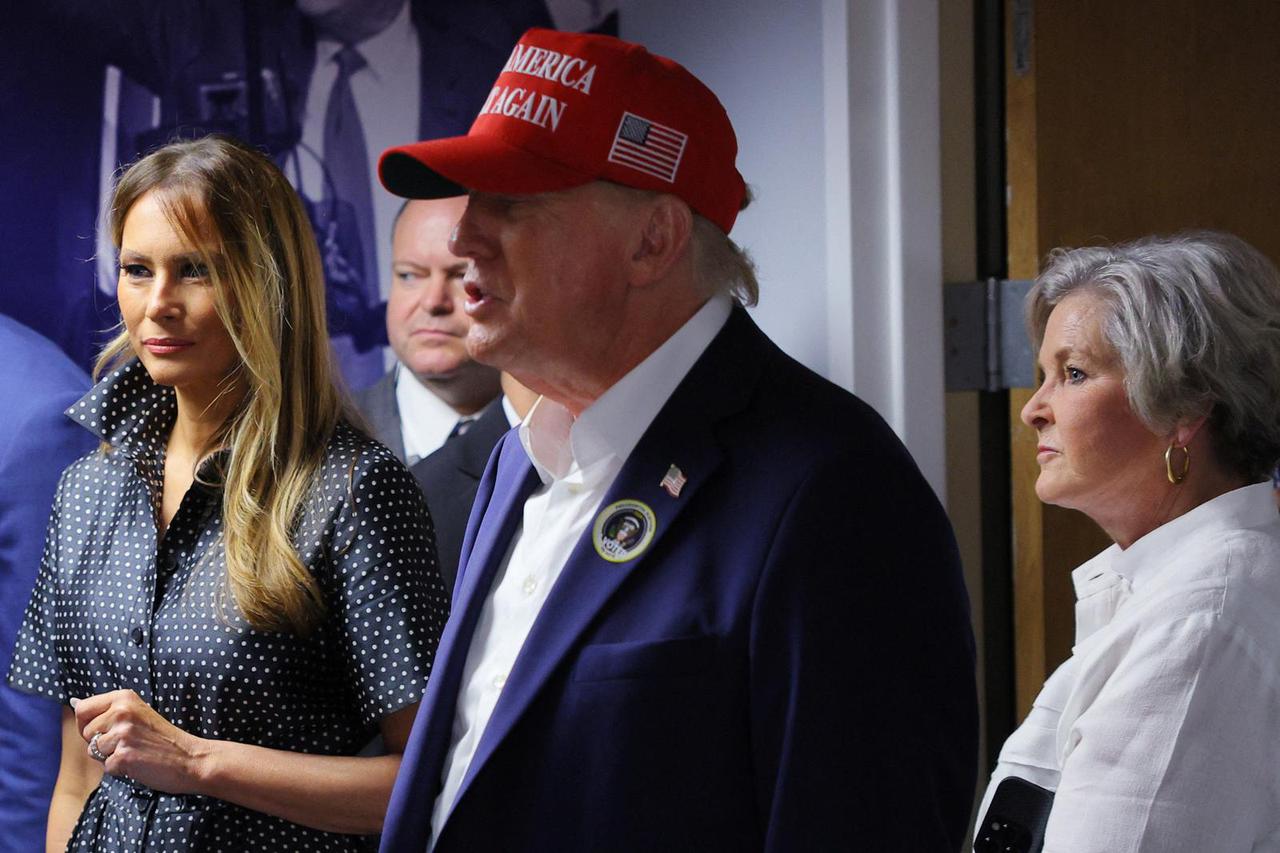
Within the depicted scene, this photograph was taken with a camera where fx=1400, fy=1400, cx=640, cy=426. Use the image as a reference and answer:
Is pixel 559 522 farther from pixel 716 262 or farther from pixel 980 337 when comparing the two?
pixel 980 337

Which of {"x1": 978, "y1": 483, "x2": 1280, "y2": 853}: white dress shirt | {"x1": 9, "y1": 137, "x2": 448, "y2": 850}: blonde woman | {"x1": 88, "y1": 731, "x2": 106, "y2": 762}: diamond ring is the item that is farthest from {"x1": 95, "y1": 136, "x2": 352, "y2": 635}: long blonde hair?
{"x1": 978, "y1": 483, "x2": 1280, "y2": 853}: white dress shirt

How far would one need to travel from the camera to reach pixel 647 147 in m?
1.21

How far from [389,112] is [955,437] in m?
1.08

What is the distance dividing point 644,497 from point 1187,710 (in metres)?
0.55

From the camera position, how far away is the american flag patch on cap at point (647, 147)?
1206mm

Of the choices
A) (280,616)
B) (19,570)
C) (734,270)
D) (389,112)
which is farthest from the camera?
(389,112)

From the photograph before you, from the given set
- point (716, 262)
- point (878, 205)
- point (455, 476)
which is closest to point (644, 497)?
point (716, 262)

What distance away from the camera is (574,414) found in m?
1.29

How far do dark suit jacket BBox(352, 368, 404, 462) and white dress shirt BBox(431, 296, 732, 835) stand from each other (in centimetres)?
113

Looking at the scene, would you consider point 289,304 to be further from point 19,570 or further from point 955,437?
point 955,437

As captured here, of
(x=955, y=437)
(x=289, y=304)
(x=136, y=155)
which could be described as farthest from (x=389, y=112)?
(x=955, y=437)

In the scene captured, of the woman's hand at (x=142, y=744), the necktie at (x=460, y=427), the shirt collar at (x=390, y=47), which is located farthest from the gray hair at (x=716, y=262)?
the shirt collar at (x=390, y=47)

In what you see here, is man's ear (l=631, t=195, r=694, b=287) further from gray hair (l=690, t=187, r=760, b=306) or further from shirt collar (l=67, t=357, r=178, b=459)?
shirt collar (l=67, t=357, r=178, b=459)

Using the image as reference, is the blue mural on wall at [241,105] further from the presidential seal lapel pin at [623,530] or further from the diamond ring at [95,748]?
the presidential seal lapel pin at [623,530]
